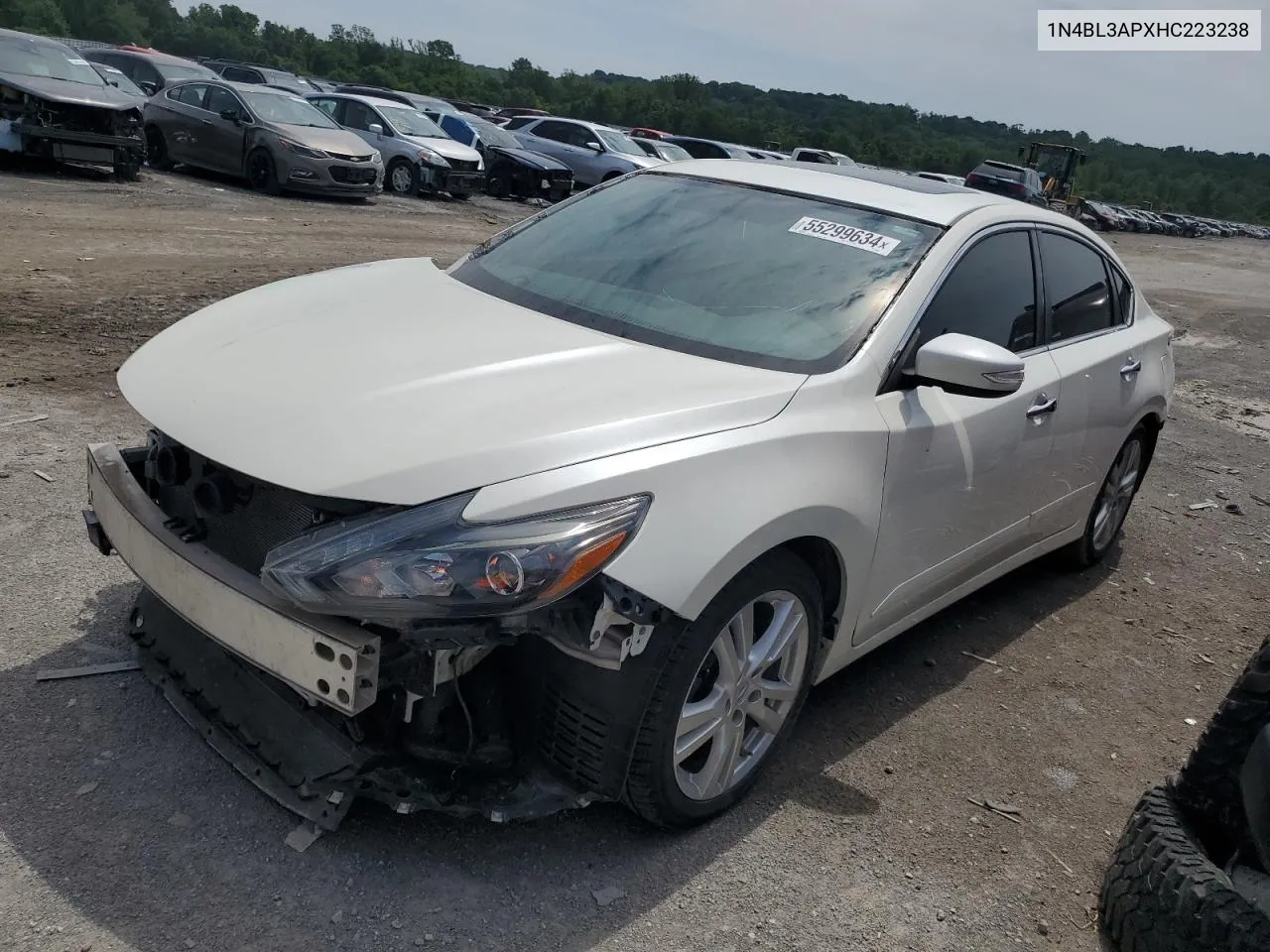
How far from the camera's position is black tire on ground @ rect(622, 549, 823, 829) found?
2637mm

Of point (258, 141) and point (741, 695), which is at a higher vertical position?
point (258, 141)

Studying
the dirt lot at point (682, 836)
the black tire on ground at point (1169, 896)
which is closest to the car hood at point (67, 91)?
the dirt lot at point (682, 836)

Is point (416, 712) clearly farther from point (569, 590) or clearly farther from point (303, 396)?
point (303, 396)

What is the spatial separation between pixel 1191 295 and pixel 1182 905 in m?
21.7

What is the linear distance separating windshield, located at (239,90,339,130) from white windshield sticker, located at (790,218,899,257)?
46.5 feet

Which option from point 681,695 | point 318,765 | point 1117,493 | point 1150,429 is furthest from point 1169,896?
point 1150,429

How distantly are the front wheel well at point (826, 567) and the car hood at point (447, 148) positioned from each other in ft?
56.3

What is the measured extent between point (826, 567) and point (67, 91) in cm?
1359

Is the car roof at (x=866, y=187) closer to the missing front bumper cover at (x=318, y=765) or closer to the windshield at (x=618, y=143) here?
the missing front bumper cover at (x=318, y=765)

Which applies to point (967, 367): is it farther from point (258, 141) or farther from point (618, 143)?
point (618, 143)

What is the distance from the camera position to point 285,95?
1683 cm

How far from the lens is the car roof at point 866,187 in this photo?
12.5 feet

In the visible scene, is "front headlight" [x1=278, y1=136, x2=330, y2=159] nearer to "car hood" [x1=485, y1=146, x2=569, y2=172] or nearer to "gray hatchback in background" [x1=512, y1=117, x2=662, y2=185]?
"car hood" [x1=485, y1=146, x2=569, y2=172]

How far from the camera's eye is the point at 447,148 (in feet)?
63.6
